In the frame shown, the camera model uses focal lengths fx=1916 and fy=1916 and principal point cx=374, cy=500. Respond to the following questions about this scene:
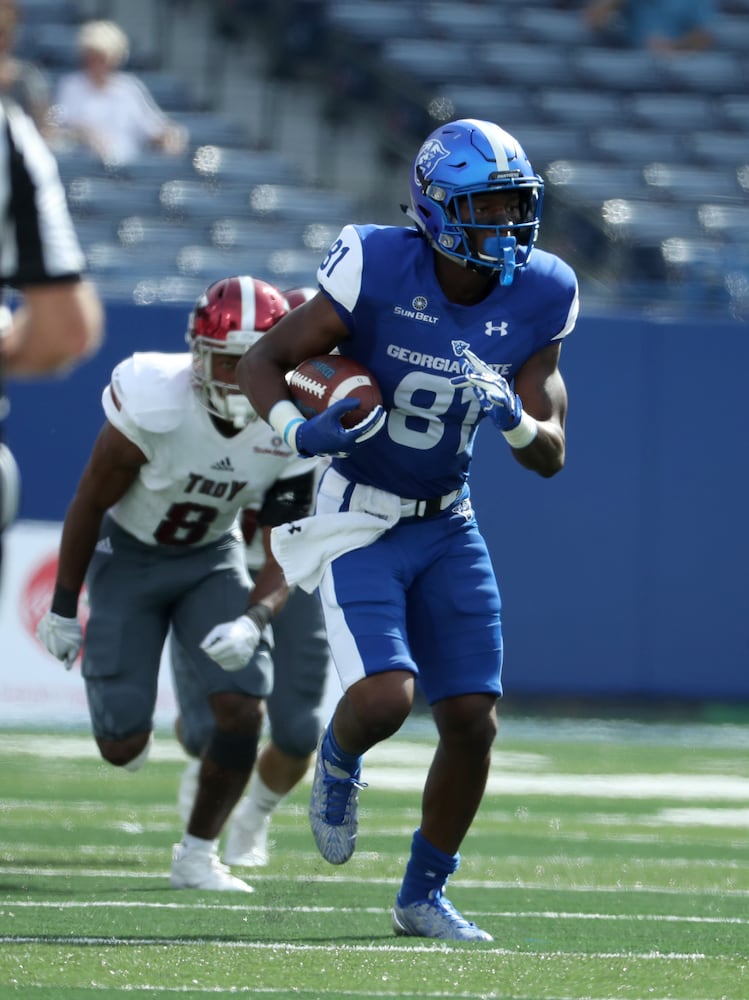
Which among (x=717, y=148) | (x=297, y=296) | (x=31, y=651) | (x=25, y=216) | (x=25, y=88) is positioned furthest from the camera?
(x=717, y=148)

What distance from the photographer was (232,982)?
3.43 m

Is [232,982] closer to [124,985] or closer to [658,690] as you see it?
[124,985]

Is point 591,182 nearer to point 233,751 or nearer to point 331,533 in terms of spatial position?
point 233,751

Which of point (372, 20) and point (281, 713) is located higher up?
point (372, 20)

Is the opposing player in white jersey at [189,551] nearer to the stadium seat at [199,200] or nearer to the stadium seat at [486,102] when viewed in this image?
the stadium seat at [199,200]

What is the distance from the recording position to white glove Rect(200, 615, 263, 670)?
4.80 metres

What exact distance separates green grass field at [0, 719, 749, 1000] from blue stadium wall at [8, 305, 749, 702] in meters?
1.25

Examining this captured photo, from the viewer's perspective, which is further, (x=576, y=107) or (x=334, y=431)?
(x=576, y=107)

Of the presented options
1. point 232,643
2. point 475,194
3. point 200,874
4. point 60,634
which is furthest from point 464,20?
point 475,194

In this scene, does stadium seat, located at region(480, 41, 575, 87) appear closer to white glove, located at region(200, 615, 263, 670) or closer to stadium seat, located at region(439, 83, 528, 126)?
stadium seat, located at region(439, 83, 528, 126)

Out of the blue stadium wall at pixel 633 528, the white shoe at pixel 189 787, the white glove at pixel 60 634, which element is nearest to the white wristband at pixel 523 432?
the white glove at pixel 60 634

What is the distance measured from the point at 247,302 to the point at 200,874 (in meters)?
1.49

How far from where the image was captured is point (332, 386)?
4.04 m

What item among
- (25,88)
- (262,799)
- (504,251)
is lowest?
(262,799)
